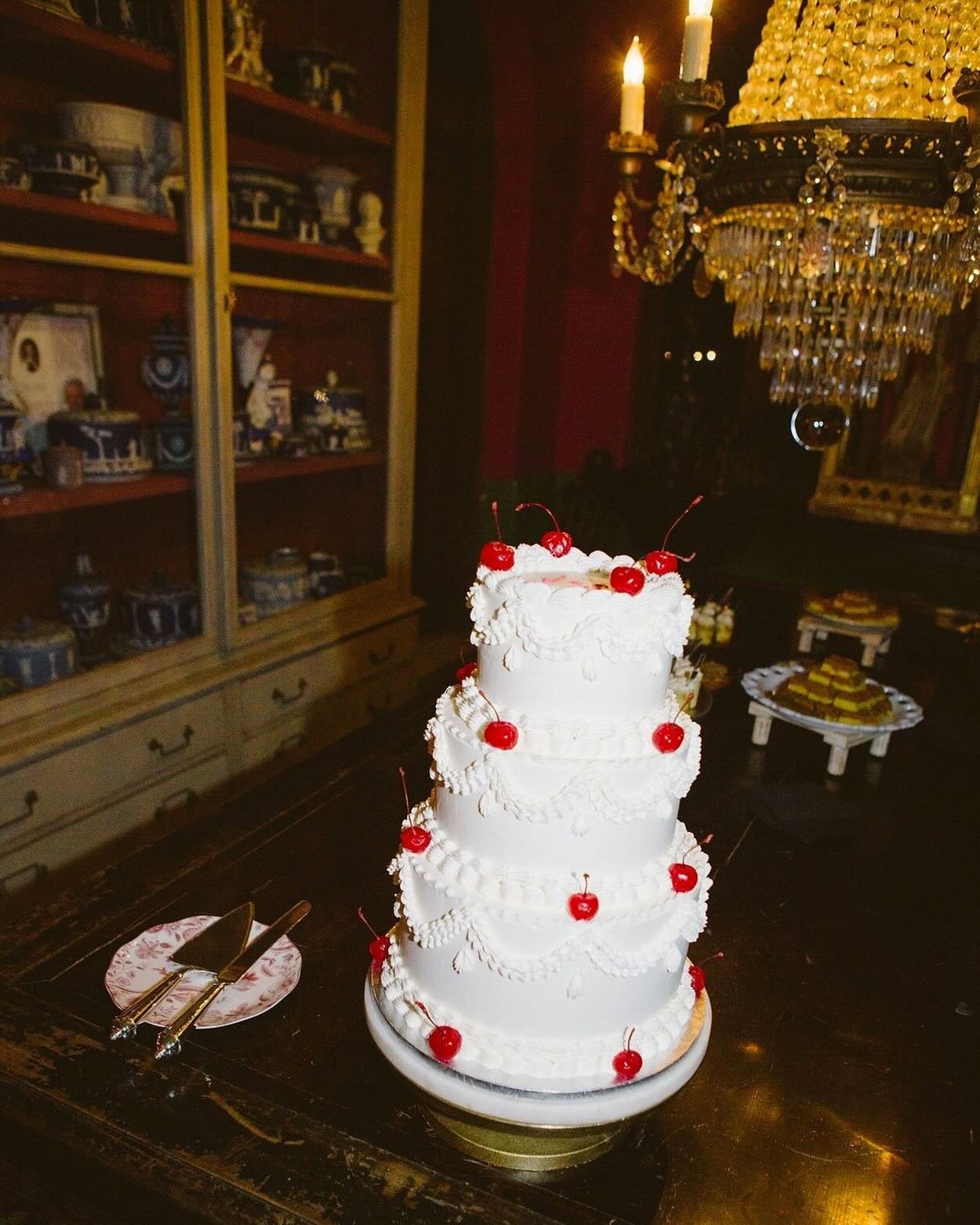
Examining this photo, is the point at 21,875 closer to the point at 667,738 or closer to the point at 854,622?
the point at 667,738

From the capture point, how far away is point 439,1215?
2.80ft

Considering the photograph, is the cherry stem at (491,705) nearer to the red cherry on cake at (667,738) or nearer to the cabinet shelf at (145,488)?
the red cherry on cake at (667,738)

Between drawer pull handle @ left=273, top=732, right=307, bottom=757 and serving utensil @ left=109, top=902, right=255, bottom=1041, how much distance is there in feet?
5.11

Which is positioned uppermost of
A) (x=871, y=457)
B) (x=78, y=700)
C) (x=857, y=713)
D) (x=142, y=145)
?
(x=142, y=145)

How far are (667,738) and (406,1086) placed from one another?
50cm

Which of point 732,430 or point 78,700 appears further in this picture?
point 732,430

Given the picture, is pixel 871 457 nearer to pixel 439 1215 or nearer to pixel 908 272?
pixel 908 272

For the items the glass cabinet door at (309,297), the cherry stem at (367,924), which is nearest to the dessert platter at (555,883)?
the cherry stem at (367,924)

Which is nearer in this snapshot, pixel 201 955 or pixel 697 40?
pixel 201 955

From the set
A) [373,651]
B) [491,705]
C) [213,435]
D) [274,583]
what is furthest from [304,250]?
[491,705]

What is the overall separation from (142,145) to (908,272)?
1839mm

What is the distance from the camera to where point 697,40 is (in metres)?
1.60

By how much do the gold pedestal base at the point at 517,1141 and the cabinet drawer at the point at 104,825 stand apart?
1.48m

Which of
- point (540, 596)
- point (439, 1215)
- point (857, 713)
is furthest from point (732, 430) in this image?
point (439, 1215)
